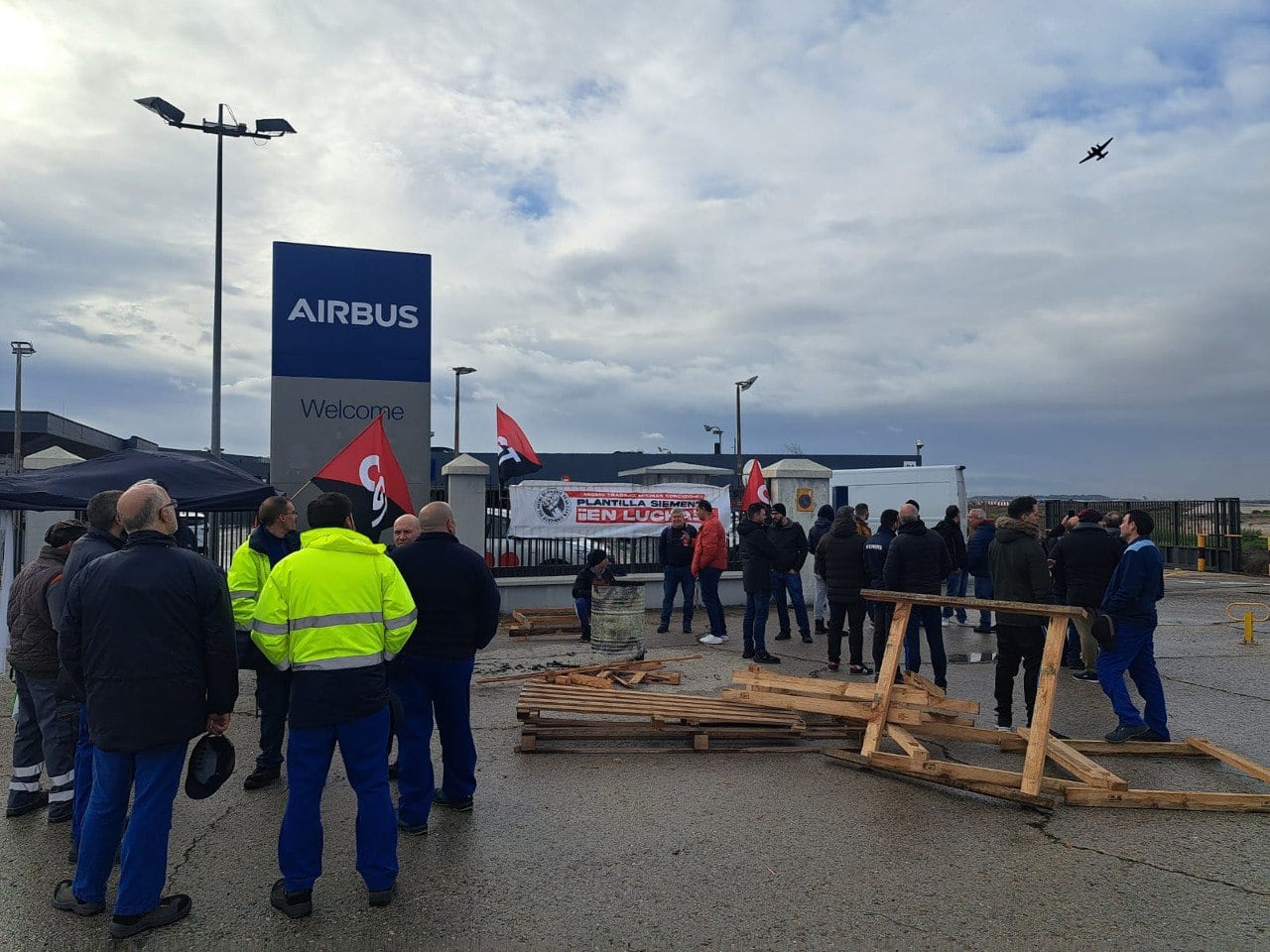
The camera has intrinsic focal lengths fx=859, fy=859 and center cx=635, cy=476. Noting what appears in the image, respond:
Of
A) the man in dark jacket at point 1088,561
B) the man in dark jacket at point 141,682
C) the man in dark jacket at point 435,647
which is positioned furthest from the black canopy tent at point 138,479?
the man in dark jacket at point 1088,561

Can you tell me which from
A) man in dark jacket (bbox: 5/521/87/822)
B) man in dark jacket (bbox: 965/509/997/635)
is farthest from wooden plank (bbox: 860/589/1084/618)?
man in dark jacket (bbox: 965/509/997/635)

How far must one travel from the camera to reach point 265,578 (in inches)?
211

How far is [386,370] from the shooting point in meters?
11.6

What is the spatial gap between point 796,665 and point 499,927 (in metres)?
6.84

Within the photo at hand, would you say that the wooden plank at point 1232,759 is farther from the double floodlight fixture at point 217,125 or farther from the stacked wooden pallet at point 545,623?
the double floodlight fixture at point 217,125

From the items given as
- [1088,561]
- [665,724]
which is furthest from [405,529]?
[1088,561]

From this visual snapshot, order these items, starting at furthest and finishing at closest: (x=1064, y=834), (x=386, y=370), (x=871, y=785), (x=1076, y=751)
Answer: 1. (x=386, y=370)
2. (x=1076, y=751)
3. (x=871, y=785)
4. (x=1064, y=834)

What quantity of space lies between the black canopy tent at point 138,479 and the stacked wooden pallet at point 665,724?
11.5ft

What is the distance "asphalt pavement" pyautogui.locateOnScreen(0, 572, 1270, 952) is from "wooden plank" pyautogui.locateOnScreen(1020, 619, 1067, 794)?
0.21 metres

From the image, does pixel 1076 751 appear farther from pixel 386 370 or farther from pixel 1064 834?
pixel 386 370

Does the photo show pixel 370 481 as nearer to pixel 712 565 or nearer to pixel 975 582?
pixel 712 565

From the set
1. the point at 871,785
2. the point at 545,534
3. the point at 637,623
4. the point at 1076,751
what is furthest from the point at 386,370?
the point at 1076,751

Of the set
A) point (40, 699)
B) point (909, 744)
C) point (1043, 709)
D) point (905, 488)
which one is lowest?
point (909, 744)

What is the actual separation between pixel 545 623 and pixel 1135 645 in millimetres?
7844
